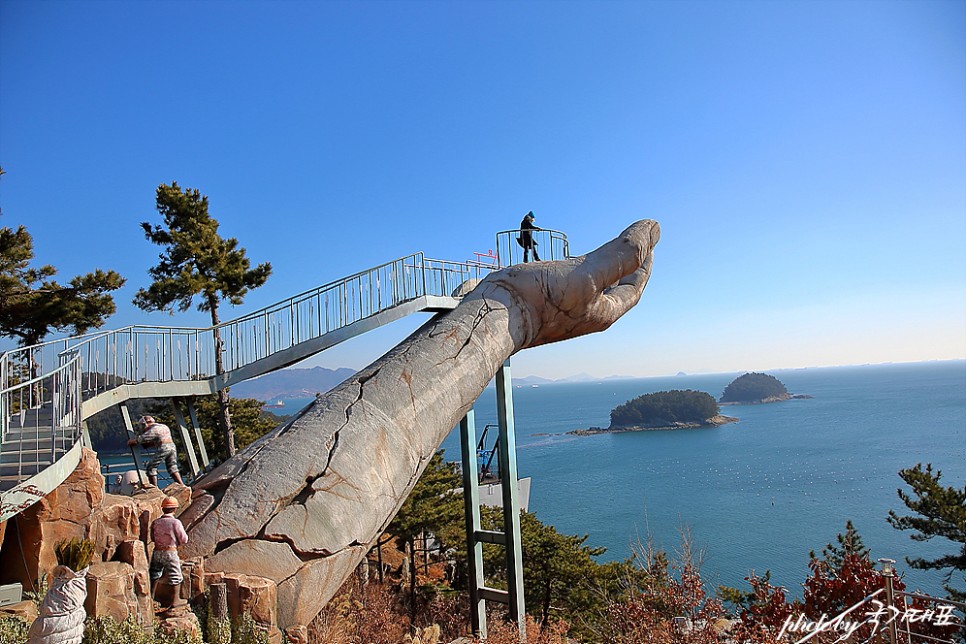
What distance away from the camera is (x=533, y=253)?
37.3ft

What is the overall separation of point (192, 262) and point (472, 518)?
342 inches

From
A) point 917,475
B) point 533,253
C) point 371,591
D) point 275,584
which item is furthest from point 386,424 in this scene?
point 917,475

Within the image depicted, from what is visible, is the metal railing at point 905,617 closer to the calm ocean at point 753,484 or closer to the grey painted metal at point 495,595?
the calm ocean at point 753,484

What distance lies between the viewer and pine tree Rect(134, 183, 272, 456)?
14250 mm

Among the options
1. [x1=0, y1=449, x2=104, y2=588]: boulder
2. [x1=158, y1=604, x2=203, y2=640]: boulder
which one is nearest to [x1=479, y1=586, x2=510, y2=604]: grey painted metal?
[x1=158, y1=604, x2=203, y2=640]: boulder

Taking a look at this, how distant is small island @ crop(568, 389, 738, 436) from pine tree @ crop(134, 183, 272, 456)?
88.7 meters

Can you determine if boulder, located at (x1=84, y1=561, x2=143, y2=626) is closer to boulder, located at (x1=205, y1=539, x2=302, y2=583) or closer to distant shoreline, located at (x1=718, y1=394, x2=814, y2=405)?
boulder, located at (x1=205, y1=539, x2=302, y2=583)

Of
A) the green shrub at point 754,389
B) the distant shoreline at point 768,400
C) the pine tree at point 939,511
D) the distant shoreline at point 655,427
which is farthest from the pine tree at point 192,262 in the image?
the green shrub at point 754,389

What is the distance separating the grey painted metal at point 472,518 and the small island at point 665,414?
292ft

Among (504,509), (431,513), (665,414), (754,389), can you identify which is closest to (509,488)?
(504,509)

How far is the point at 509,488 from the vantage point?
39.3 feet

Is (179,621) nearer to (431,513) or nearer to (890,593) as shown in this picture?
(890,593)

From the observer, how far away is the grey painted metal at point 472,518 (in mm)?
12156

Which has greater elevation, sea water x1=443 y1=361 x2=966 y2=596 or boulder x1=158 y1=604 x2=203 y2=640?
boulder x1=158 y1=604 x2=203 y2=640
